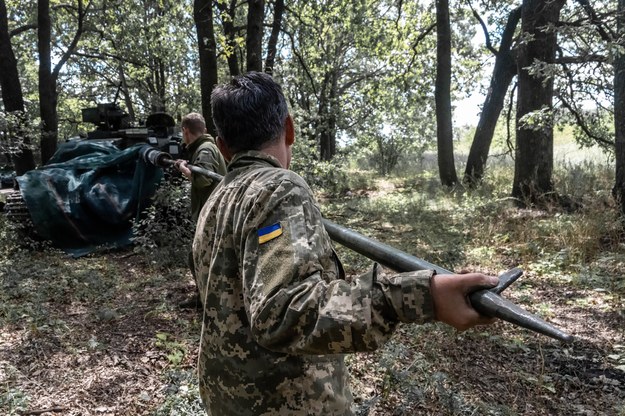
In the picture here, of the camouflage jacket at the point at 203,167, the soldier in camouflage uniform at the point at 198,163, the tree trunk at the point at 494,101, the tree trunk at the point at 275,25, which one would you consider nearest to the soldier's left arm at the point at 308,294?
the soldier in camouflage uniform at the point at 198,163

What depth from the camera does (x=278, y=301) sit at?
1068 millimetres

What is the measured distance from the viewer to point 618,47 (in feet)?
14.8

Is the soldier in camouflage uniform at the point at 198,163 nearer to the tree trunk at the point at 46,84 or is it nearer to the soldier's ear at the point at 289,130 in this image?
the soldier's ear at the point at 289,130

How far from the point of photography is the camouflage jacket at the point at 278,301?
1.03m

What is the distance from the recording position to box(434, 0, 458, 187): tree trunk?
12.4 m

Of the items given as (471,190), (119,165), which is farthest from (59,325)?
(471,190)

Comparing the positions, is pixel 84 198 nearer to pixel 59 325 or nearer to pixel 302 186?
pixel 59 325

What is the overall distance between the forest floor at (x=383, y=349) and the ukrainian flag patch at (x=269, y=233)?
2195 millimetres

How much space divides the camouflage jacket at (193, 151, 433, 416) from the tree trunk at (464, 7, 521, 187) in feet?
36.1

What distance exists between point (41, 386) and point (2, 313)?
1.76 meters

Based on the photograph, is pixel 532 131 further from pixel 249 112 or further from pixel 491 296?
pixel 491 296

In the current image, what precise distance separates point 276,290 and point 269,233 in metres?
0.15

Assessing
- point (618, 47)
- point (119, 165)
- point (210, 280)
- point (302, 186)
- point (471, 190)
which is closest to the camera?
point (302, 186)

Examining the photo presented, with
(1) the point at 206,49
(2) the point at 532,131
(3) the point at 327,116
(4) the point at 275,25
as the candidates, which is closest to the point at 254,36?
(1) the point at 206,49
